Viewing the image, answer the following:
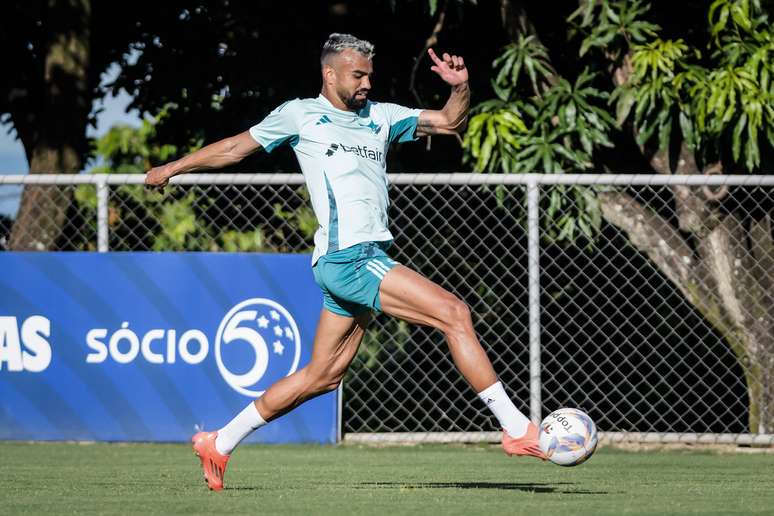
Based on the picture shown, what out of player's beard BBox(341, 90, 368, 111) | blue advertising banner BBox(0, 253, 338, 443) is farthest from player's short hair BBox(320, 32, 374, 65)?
blue advertising banner BBox(0, 253, 338, 443)

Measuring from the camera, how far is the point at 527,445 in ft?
17.8

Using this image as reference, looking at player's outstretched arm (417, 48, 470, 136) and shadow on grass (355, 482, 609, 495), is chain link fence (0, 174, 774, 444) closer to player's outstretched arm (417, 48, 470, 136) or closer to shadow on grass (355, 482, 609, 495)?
shadow on grass (355, 482, 609, 495)

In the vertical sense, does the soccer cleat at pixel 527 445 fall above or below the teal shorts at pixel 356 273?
below

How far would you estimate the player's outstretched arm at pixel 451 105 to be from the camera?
233 inches

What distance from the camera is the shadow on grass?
5.94 meters

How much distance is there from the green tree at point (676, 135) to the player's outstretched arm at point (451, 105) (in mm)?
2600

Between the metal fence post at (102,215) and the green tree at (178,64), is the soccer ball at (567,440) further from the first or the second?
the green tree at (178,64)

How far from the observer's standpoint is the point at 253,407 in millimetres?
5996

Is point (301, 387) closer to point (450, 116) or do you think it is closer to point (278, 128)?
point (278, 128)

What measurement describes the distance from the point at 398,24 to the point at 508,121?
7.46 feet

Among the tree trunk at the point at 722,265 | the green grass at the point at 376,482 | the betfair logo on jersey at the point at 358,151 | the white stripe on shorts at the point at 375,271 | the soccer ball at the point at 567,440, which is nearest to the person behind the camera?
the green grass at the point at 376,482

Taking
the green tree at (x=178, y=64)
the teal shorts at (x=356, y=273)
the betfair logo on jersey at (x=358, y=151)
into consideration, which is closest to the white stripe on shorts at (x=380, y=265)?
the teal shorts at (x=356, y=273)

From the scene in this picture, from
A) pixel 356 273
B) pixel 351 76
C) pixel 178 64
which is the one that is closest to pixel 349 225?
pixel 356 273

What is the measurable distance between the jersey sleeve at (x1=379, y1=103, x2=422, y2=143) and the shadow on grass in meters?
1.66
